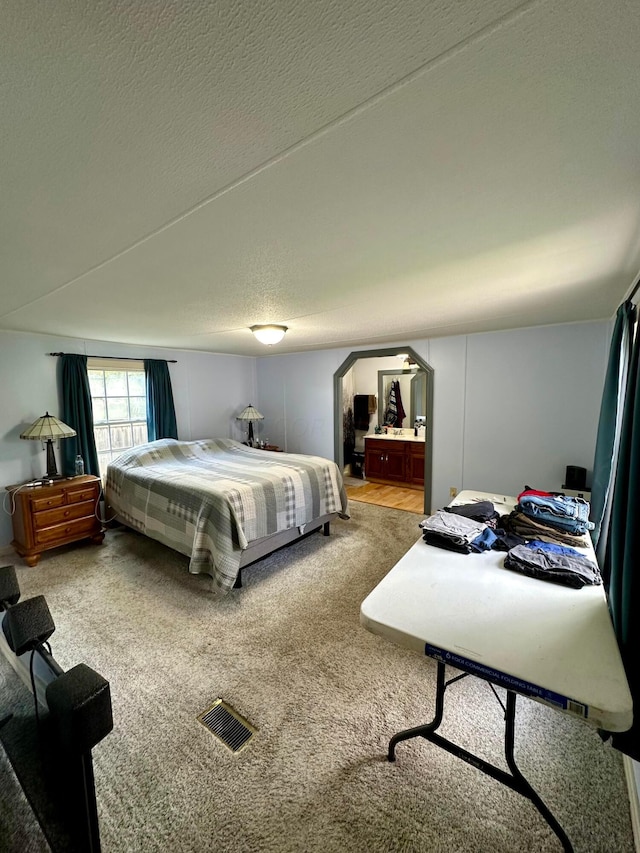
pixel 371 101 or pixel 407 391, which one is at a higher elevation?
pixel 371 101

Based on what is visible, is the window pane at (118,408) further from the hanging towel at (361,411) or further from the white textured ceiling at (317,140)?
the hanging towel at (361,411)

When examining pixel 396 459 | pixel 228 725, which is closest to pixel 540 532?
pixel 228 725

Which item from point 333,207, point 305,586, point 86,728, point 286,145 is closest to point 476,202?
point 333,207

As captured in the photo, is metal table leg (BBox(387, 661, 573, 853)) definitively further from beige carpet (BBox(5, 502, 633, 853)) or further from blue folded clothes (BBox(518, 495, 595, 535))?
blue folded clothes (BBox(518, 495, 595, 535))

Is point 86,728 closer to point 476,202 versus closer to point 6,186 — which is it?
point 6,186

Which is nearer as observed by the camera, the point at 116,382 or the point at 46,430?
the point at 46,430

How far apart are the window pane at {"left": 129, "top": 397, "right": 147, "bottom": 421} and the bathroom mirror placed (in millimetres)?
3884

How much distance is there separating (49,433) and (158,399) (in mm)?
1397

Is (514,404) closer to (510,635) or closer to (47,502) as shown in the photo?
(510,635)

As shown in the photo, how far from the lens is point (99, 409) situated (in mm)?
4105

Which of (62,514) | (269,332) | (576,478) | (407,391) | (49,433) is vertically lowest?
(62,514)

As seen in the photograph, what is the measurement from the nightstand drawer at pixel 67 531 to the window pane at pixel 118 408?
51.8 inches

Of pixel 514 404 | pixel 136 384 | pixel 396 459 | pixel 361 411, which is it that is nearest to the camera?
pixel 514 404

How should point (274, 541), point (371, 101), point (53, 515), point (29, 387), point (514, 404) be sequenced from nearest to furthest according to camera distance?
point (371, 101)
point (274, 541)
point (53, 515)
point (29, 387)
point (514, 404)
